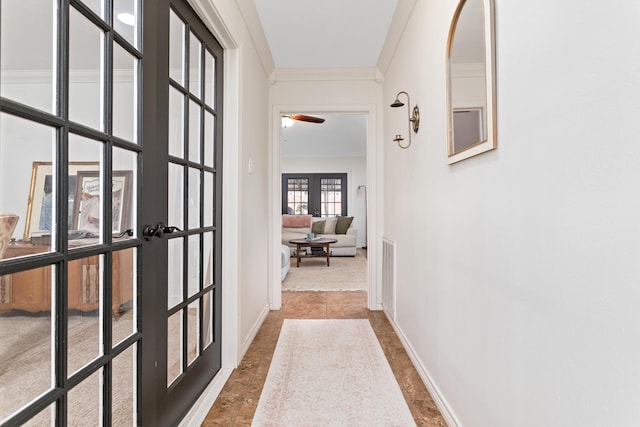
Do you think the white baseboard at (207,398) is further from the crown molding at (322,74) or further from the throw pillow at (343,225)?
the throw pillow at (343,225)

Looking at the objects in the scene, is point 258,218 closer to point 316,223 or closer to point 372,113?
point 372,113

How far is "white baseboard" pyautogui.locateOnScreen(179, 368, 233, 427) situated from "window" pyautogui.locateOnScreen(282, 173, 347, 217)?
7210 millimetres

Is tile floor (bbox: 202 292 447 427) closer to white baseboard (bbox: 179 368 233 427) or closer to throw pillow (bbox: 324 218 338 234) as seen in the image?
white baseboard (bbox: 179 368 233 427)

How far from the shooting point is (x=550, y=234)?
87 centimetres

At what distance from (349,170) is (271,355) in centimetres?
719

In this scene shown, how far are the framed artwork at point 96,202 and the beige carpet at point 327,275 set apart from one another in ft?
11.1

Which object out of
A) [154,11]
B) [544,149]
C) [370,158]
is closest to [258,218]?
[370,158]

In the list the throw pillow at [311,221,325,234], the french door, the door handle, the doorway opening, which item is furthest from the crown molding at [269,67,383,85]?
the throw pillow at [311,221,325,234]

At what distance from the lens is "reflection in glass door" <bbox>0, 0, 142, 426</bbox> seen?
726 mm

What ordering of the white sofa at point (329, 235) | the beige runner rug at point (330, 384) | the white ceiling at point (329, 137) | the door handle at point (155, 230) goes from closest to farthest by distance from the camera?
the door handle at point (155, 230)
the beige runner rug at point (330, 384)
the white ceiling at point (329, 137)
the white sofa at point (329, 235)

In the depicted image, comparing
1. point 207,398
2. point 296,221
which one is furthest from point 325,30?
point 296,221

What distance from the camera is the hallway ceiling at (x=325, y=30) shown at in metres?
2.45

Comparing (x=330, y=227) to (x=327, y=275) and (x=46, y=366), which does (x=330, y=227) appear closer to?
(x=327, y=275)

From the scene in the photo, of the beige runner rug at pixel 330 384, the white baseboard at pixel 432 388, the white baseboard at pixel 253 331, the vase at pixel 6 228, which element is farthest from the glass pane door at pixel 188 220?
the white baseboard at pixel 432 388
